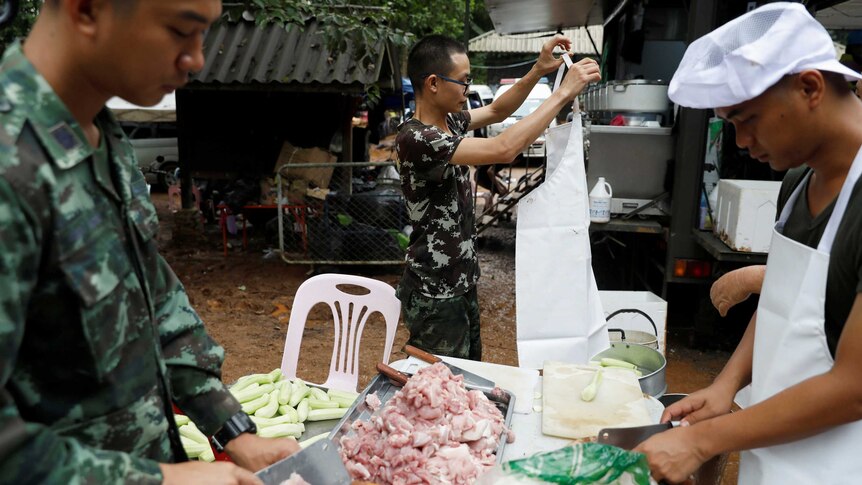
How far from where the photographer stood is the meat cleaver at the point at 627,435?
1849mm

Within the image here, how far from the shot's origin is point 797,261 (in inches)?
61.1

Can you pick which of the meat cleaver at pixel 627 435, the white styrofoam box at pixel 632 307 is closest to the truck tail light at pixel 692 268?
the white styrofoam box at pixel 632 307

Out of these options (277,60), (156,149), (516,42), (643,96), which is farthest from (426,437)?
(516,42)

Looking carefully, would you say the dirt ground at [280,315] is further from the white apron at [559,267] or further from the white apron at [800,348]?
the white apron at [800,348]

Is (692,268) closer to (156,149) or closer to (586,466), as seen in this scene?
(586,466)

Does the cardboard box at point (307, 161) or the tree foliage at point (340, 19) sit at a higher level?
the tree foliage at point (340, 19)

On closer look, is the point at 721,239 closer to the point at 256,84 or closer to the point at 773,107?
the point at 773,107

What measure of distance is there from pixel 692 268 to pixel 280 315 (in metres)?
4.08

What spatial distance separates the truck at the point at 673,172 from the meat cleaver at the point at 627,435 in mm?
3030

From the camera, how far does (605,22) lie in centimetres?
827

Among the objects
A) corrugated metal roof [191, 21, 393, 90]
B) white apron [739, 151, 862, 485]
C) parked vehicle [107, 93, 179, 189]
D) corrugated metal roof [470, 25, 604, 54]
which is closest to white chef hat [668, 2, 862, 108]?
white apron [739, 151, 862, 485]

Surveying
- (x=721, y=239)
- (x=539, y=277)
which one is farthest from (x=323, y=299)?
(x=721, y=239)

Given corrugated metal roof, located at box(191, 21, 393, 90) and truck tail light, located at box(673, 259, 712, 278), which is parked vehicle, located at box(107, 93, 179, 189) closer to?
corrugated metal roof, located at box(191, 21, 393, 90)

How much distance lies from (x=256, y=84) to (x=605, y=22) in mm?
4609
